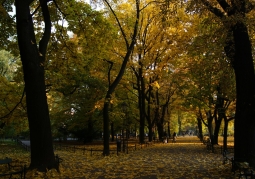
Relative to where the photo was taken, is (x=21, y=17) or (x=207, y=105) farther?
(x=207, y=105)

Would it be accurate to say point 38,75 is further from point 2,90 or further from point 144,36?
point 144,36

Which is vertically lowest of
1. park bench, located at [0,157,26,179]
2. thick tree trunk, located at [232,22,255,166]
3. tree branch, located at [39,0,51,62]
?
park bench, located at [0,157,26,179]

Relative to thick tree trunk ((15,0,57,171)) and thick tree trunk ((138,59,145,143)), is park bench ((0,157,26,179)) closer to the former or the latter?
thick tree trunk ((15,0,57,171))

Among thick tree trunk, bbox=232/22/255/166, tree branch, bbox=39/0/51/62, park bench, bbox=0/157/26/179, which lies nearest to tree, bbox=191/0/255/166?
thick tree trunk, bbox=232/22/255/166

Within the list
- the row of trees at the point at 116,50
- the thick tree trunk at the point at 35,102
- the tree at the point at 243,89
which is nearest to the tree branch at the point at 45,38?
the row of trees at the point at 116,50

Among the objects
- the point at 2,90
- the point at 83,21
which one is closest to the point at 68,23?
the point at 83,21

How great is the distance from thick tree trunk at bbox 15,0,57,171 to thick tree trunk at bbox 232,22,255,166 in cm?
688

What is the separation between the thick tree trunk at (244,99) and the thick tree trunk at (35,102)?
6.88 metres

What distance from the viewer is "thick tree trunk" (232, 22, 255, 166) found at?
9602 mm

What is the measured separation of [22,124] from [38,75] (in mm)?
19315

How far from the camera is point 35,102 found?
9.88m

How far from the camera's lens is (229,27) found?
9.51 meters

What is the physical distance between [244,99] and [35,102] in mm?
7585

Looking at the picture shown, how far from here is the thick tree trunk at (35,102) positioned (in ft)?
32.3
